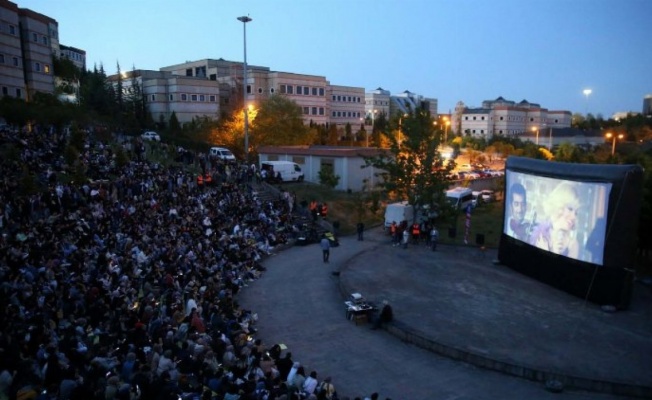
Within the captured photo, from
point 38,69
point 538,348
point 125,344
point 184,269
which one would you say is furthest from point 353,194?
point 38,69

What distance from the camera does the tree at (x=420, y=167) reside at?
26438mm

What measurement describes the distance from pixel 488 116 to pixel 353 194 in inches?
3547

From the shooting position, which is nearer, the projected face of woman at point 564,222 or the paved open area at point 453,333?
the paved open area at point 453,333

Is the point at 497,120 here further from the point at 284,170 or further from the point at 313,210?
the point at 313,210

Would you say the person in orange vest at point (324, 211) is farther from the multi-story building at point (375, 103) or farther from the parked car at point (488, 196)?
the multi-story building at point (375, 103)

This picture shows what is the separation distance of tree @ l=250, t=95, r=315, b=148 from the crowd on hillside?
66.3 feet

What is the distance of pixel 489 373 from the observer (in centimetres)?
1183

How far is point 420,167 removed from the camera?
27.0 m

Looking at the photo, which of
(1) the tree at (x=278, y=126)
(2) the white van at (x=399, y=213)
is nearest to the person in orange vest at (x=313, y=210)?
(2) the white van at (x=399, y=213)

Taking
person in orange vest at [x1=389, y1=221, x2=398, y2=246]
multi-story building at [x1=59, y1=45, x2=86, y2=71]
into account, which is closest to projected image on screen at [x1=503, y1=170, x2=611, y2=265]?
person in orange vest at [x1=389, y1=221, x2=398, y2=246]

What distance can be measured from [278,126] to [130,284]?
35.4 metres

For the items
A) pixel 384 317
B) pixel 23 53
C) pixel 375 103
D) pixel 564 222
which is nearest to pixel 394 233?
pixel 564 222

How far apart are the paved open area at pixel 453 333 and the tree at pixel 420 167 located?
6.14m

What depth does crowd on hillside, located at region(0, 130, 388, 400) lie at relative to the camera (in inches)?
322
